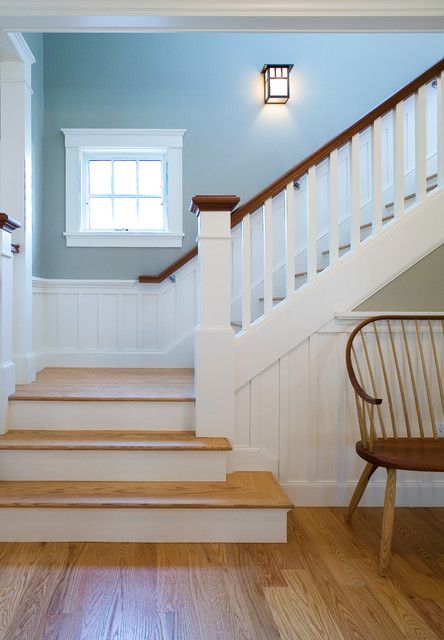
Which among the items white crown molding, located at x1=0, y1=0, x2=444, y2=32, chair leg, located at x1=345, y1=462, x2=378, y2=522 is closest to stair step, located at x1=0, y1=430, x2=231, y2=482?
chair leg, located at x1=345, y1=462, x2=378, y2=522

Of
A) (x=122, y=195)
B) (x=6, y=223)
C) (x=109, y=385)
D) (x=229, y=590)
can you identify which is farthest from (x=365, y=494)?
(x=122, y=195)

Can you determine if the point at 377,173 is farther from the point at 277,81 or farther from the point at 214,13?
the point at 277,81

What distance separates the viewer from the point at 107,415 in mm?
2586

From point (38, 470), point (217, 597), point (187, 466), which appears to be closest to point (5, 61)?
point (38, 470)

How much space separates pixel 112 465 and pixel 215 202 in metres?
1.28

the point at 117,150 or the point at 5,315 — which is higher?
the point at 117,150

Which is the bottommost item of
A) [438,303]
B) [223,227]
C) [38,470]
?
[38,470]

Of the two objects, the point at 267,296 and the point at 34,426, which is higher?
the point at 267,296

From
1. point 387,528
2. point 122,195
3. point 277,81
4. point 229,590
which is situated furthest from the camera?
point 122,195

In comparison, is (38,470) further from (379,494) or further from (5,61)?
(5,61)

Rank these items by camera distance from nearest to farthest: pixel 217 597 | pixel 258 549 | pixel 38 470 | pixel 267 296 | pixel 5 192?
pixel 217 597, pixel 258 549, pixel 38 470, pixel 267 296, pixel 5 192

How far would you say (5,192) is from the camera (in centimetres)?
297

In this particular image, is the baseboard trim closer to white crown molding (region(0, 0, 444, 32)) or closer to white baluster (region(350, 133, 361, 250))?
white baluster (region(350, 133, 361, 250))

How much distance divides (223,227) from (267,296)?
0.41 metres
